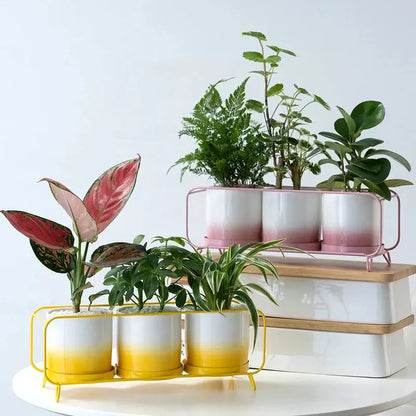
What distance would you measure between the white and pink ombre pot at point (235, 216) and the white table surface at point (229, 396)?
29 centimetres

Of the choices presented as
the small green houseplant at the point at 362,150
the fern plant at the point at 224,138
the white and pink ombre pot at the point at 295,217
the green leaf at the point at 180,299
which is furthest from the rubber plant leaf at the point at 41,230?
the small green houseplant at the point at 362,150

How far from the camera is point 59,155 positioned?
263cm

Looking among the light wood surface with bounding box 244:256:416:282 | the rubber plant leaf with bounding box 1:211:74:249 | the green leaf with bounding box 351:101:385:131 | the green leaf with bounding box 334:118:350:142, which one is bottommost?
the light wood surface with bounding box 244:256:416:282

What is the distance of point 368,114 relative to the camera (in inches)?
62.4

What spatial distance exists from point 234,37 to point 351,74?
0.39 metres

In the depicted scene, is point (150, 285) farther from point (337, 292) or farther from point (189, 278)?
point (337, 292)

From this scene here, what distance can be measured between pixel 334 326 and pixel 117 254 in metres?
0.46

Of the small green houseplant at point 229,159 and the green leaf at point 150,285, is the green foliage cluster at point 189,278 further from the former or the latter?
the small green houseplant at point 229,159

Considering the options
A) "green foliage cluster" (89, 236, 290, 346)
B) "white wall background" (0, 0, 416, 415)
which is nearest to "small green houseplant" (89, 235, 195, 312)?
"green foliage cluster" (89, 236, 290, 346)

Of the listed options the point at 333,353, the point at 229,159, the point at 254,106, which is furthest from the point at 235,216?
the point at 333,353

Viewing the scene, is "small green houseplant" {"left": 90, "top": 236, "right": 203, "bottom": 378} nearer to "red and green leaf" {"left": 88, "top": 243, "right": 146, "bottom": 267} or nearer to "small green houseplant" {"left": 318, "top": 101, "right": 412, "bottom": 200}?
"red and green leaf" {"left": 88, "top": 243, "right": 146, "bottom": 267}

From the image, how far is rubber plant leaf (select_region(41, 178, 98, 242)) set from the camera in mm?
1312

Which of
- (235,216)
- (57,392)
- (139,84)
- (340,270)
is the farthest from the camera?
(139,84)

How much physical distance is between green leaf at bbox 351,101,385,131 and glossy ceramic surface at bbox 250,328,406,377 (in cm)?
41
